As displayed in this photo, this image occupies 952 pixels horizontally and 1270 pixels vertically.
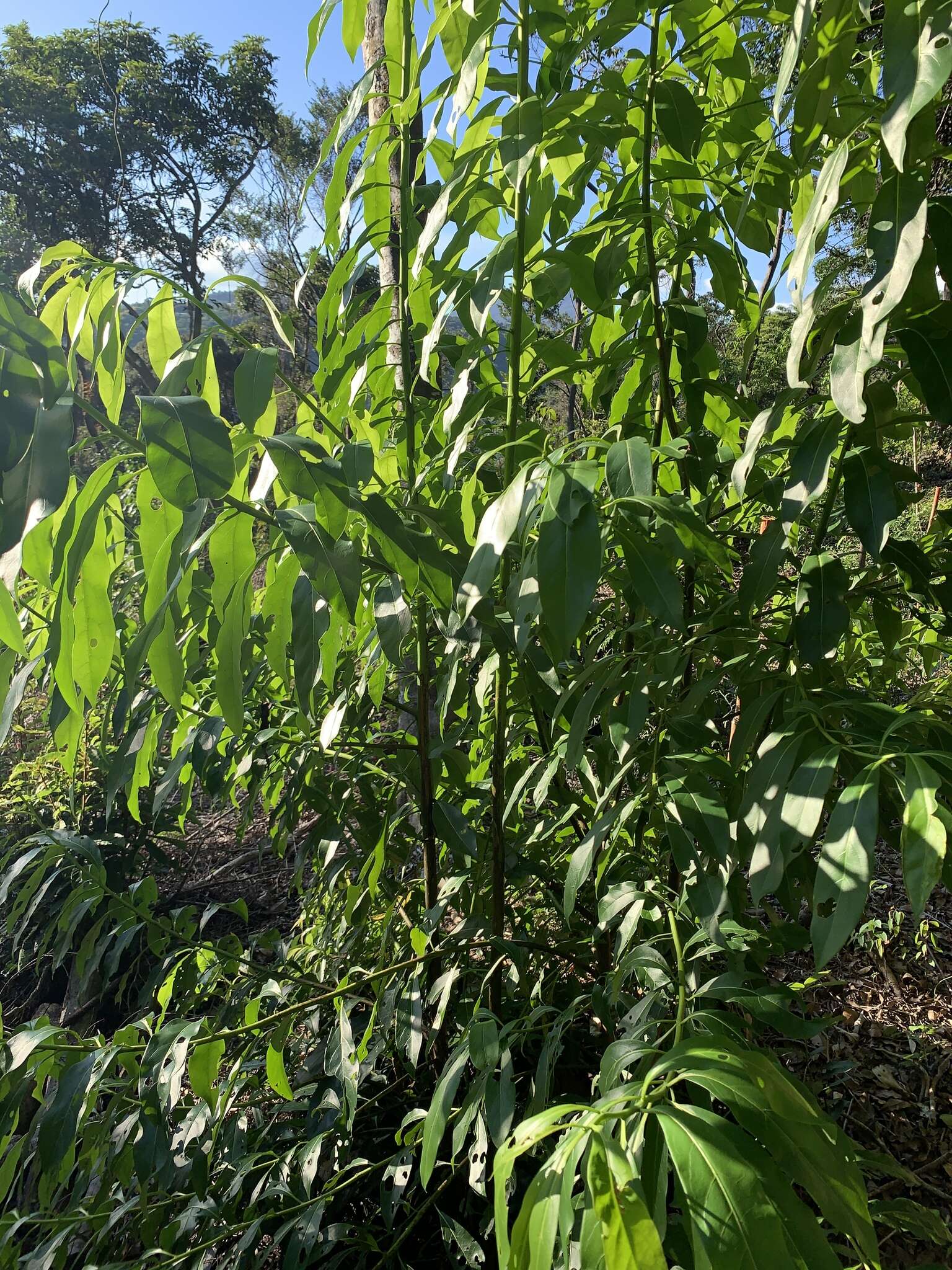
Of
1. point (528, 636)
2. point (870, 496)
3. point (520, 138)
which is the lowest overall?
point (528, 636)

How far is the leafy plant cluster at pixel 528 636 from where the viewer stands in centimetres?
45

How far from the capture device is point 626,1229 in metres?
0.35

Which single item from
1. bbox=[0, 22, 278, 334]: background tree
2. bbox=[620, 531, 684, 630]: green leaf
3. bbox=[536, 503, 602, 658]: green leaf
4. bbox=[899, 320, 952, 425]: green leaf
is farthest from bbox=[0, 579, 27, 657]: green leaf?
bbox=[0, 22, 278, 334]: background tree

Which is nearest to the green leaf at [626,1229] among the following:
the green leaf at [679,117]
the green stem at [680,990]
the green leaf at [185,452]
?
the green stem at [680,990]

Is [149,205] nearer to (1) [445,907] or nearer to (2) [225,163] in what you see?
(2) [225,163]

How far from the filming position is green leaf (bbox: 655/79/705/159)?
0.73 m

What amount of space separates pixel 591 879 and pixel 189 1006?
59cm

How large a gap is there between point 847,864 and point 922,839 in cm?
4

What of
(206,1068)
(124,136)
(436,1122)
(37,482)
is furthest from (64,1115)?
(124,136)

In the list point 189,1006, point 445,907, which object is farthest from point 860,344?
point 189,1006


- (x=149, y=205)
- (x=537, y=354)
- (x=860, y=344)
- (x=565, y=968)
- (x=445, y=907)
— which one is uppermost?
(x=149, y=205)

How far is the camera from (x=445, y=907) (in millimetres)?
1043

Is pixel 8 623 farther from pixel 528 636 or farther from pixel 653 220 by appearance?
pixel 653 220

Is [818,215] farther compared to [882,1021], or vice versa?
[882,1021]
